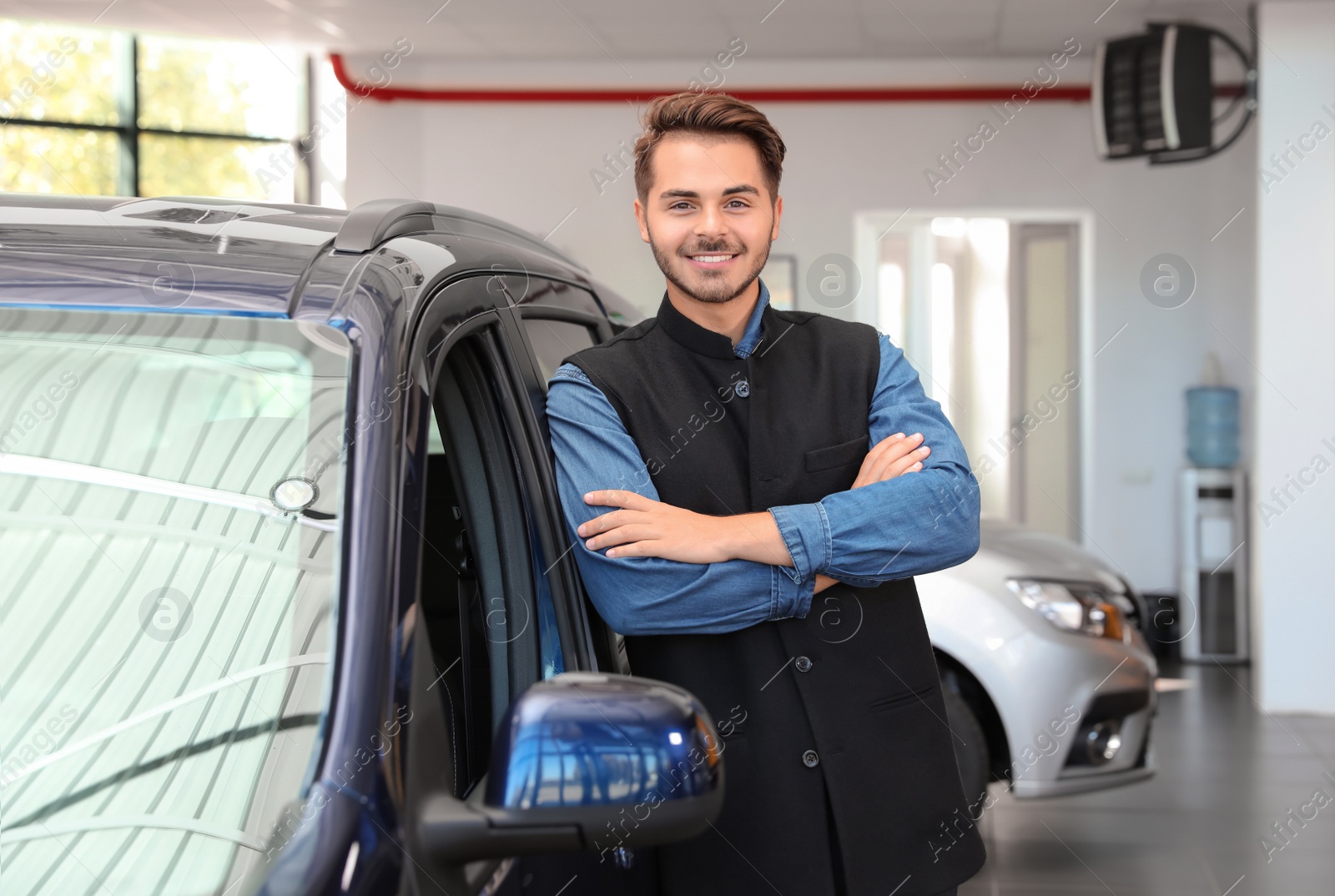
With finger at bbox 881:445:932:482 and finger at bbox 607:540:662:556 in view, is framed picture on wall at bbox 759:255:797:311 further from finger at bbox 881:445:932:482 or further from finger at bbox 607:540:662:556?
finger at bbox 607:540:662:556

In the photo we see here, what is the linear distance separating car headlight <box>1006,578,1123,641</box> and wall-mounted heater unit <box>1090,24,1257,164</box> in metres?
2.95

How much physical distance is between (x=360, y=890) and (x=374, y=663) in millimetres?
166

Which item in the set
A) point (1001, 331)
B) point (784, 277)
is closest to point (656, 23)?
point (784, 277)

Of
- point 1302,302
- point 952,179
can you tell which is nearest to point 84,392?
point 1302,302

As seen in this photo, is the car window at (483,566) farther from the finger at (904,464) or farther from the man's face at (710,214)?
the finger at (904,464)

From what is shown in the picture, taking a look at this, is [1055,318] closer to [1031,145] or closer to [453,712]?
[1031,145]

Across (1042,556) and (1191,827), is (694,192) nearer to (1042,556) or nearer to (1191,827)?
(1042,556)

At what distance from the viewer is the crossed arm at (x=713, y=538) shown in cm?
133

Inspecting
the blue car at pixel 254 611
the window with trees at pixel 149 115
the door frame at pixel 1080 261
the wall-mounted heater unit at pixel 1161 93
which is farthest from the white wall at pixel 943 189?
the blue car at pixel 254 611

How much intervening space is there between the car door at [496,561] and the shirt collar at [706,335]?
179mm

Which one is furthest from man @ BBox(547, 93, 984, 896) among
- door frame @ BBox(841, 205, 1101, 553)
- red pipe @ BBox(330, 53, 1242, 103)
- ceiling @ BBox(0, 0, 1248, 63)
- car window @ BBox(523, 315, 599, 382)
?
red pipe @ BBox(330, 53, 1242, 103)

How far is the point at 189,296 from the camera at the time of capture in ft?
3.51

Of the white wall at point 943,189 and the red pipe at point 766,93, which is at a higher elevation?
the red pipe at point 766,93

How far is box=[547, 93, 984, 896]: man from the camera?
1345 mm
